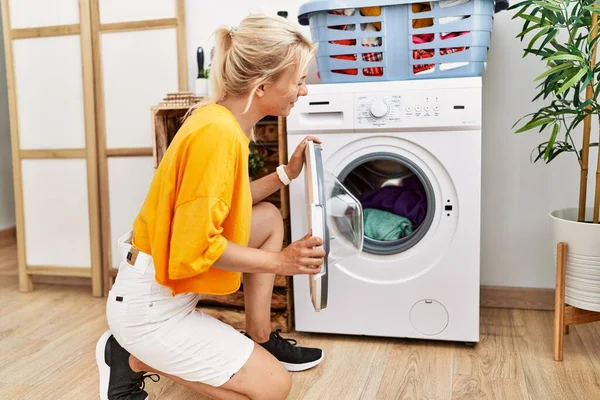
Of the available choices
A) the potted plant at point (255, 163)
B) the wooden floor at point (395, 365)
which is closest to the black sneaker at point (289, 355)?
the wooden floor at point (395, 365)

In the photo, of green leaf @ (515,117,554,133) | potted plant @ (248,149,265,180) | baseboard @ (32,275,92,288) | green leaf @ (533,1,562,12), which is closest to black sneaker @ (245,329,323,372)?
potted plant @ (248,149,265,180)

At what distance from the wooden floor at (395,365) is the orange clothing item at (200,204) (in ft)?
1.90

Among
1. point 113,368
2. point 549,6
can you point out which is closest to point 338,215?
point 113,368

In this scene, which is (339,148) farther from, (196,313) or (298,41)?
(196,313)

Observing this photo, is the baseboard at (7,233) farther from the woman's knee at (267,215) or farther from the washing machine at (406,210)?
the woman's knee at (267,215)

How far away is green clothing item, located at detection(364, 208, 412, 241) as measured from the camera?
2033 millimetres

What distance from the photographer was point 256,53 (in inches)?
52.6

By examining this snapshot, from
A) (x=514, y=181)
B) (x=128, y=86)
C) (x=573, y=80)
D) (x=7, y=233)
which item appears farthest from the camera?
(x=7, y=233)

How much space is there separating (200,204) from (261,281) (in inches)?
23.6

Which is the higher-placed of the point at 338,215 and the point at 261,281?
the point at 338,215

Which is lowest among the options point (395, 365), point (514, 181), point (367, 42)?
point (395, 365)

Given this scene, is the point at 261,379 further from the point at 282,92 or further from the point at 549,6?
the point at 549,6

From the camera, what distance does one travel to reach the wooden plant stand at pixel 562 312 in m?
1.85

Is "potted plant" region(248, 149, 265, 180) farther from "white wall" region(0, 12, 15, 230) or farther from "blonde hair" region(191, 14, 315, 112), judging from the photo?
"white wall" region(0, 12, 15, 230)
